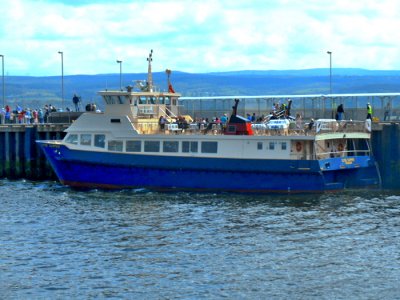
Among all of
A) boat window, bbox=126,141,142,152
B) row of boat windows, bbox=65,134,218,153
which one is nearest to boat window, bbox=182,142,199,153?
row of boat windows, bbox=65,134,218,153

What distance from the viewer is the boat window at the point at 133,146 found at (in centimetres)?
5188

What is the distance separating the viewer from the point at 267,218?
4216 cm

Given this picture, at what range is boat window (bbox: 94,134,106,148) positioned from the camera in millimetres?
52469

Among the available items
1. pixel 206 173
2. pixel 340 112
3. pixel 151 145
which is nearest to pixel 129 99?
pixel 151 145

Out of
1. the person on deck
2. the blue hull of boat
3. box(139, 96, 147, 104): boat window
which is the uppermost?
box(139, 96, 147, 104): boat window

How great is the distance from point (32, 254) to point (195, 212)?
10963 millimetres

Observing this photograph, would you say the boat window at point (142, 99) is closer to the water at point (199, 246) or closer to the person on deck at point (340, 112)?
the water at point (199, 246)

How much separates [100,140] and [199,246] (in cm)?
1803

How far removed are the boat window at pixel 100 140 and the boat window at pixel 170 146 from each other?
11.5 ft

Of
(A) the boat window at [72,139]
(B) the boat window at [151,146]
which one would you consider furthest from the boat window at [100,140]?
(B) the boat window at [151,146]

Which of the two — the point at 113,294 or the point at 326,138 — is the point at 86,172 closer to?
the point at 326,138

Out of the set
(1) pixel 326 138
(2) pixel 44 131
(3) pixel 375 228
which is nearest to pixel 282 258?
(3) pixel 375 228

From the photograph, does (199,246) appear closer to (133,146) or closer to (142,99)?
(133,146)

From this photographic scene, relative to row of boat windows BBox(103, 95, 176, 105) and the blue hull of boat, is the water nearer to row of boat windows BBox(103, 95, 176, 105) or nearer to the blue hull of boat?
the blue hull of boat
